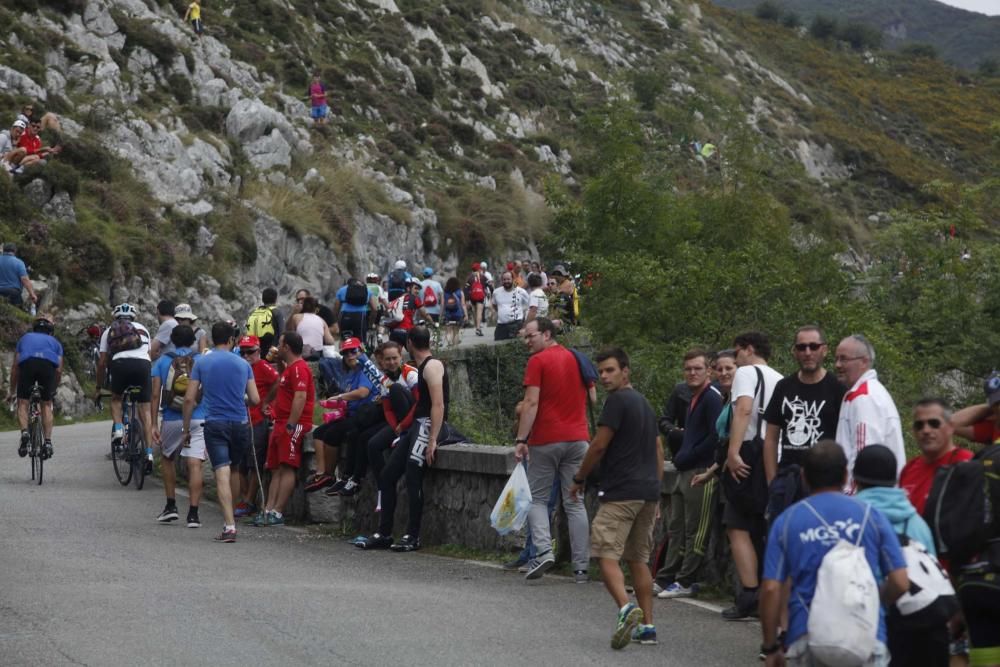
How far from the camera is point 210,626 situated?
834cm

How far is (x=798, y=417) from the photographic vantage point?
25.8 ft

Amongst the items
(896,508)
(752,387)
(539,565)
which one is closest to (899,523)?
(896,508)

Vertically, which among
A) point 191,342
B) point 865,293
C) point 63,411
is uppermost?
point 865,293

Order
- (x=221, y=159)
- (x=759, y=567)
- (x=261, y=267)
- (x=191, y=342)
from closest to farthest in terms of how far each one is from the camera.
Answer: (x=759, y=567)
(x=191, y=342)
(x=261, y=267)
(x=221, y=159)

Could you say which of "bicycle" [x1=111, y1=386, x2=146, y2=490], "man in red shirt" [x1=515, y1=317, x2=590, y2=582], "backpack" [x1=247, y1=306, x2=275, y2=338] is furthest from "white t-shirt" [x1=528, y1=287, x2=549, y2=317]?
"man in red shirt" [x1=515, y1=317, x2=590, y2=582]

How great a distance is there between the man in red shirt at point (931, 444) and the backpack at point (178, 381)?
9.72m

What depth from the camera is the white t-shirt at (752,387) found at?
8.50 meters

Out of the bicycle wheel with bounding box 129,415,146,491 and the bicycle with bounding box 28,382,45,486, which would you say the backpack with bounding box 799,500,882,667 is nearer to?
the bicycle wheel with bounding box 129,415,146,491

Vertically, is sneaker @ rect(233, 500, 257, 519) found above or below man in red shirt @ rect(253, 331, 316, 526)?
below

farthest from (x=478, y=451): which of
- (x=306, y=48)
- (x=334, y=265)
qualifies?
(x=306, y=48)

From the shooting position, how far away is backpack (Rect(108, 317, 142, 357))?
16.0 m

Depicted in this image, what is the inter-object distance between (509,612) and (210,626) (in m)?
1.99

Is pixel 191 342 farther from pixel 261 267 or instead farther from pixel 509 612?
pixel 261 267

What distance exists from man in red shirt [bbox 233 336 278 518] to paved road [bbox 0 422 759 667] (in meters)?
1.53
